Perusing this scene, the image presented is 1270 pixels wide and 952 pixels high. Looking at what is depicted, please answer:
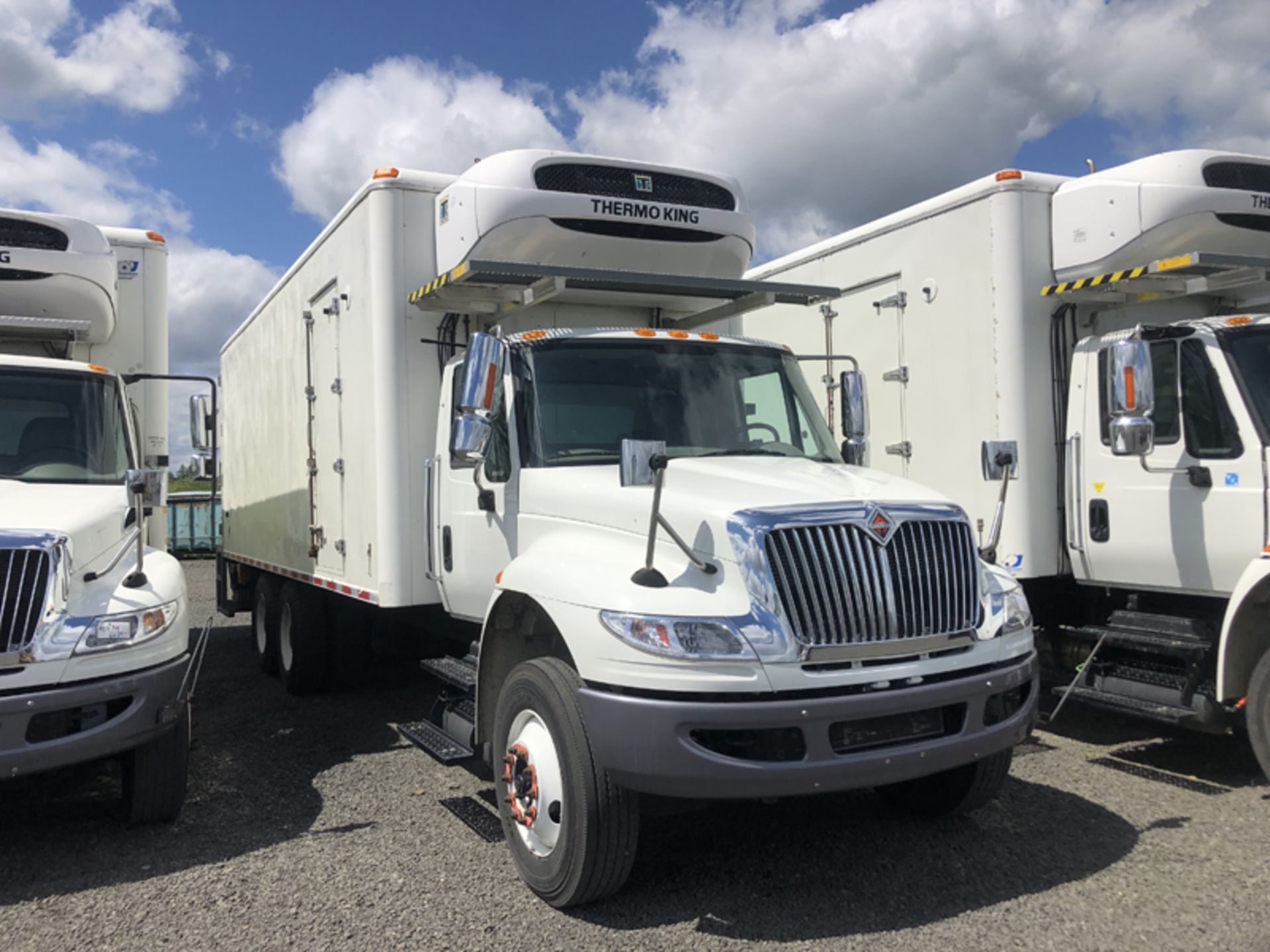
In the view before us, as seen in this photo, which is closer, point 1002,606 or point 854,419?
point 1002,606

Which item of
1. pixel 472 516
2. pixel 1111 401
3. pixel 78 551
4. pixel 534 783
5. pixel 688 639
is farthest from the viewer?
pixel 1111 401

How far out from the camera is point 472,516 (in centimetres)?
566

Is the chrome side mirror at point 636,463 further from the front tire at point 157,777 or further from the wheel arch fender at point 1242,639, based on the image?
the wheel arch fender at point 1242,639

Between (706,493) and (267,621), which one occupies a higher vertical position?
(706,493)

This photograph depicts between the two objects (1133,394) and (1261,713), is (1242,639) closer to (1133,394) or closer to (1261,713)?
(1261,713)

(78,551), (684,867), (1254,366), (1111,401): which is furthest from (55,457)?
(1254,366)

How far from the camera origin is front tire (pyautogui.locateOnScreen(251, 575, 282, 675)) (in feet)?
31.0

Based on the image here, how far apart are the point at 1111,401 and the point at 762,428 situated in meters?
2.43

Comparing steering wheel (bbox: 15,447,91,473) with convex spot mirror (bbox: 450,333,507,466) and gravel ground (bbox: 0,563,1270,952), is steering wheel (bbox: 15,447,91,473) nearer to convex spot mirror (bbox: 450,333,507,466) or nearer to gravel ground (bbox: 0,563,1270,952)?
gravel ground (bbox: 0,563,1270,952)

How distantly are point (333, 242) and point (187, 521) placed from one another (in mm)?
18976

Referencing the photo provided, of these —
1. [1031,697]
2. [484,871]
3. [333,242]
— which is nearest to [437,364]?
[333,242]

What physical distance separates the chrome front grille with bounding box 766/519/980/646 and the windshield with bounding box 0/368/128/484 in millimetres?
4663

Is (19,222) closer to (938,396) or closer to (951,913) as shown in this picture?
(938,396)

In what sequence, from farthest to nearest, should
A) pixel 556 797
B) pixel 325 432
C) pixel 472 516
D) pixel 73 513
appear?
pixel 325 432
pixel 472 516
pixel 73 513
pixel 556 797
